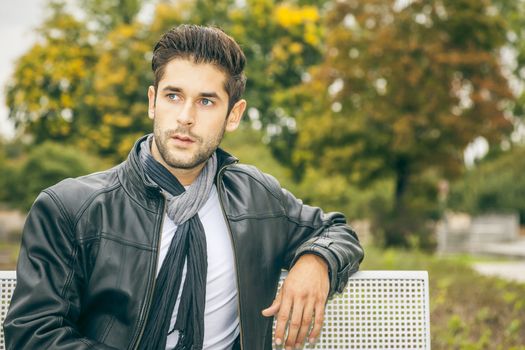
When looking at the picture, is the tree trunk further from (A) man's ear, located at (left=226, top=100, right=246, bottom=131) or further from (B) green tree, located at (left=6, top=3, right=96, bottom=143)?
(A) man's ear, located at (left=226, top=100, right=246, bottom=131)

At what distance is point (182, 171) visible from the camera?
269 centimetres

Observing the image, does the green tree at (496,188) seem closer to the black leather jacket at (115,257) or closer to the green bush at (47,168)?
the green bush at (47,168)

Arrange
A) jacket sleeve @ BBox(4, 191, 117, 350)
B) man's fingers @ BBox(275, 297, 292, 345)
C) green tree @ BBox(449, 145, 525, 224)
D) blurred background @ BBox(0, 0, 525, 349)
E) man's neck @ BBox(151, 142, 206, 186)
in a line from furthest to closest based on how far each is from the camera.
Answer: green tree @ BBox(449, 145, 525, 224) < blurred background @ BBox(0, 0, 525, 349) < man's neck @ BBox(151, 142, 206, 186) < man's fingers @ BBox(275, 297, 292, 345) < jacket sleeve @ BBox(4, 191, 117, 350)

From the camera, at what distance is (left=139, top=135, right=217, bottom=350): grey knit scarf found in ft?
7.98

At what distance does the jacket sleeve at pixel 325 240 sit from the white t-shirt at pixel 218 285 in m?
0.25

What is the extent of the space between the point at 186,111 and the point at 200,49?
0.77 feet

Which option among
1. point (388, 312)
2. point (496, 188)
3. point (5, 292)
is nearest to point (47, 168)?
point (5, 292)

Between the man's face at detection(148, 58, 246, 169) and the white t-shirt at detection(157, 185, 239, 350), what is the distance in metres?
0.24

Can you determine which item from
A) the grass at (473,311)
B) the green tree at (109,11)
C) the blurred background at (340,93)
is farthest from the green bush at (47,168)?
the green tree at (109,11)

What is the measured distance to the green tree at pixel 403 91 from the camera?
1917 cm

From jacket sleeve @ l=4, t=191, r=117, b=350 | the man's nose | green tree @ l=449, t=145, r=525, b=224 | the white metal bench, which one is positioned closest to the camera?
jacket sleeve @ l=4, t=191, r=117, b=350

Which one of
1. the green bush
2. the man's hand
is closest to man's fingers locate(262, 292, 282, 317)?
the man's hand

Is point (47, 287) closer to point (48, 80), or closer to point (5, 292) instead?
point (5, 292)

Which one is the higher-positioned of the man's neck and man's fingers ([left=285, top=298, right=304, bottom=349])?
the man's neck
